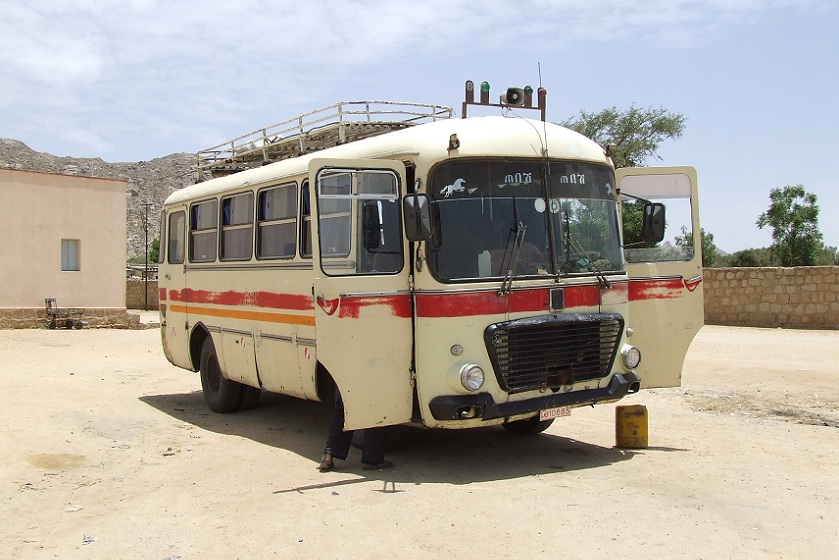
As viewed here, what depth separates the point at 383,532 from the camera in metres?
6.02

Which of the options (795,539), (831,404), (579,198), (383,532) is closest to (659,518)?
(795,539)

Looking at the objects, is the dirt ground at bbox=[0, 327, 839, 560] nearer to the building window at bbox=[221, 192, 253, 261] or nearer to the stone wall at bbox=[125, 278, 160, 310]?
the building window at bbox=[221, 192, 253, 261]

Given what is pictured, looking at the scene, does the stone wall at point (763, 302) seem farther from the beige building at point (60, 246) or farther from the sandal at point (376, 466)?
the sandal at point (376, 466)

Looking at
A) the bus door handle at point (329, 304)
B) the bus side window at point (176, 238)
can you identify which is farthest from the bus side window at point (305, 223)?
the bus side window at point (176, 238)

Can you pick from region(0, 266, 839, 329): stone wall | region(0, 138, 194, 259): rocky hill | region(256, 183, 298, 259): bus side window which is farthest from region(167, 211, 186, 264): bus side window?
region(0, 138, 194, 259): rocky hill

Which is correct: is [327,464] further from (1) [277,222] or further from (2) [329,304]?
(1) [277,222]

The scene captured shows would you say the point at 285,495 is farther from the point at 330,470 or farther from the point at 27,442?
the point at 27,442

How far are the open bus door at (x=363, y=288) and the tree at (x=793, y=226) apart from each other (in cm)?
3348

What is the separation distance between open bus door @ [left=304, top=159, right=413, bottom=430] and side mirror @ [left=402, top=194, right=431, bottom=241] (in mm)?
457

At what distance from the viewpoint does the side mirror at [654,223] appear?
8637 mm

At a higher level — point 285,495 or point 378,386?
point 378,386

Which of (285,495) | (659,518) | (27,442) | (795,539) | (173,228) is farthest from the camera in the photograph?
(173,228)

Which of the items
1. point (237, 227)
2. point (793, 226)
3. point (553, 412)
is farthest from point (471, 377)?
point (793, 226)

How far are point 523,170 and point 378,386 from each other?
2314 millimetres
